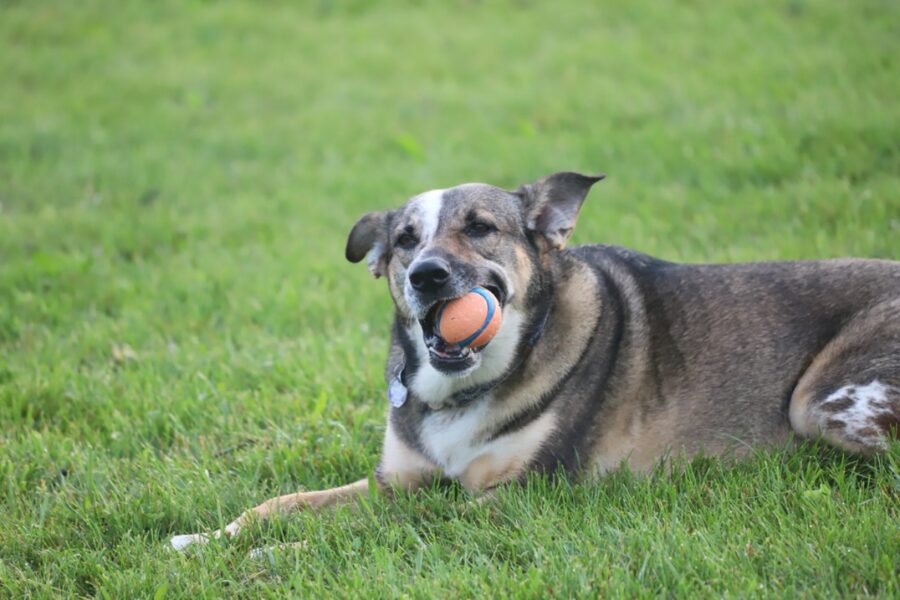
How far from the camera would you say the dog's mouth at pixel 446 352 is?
4.29 m

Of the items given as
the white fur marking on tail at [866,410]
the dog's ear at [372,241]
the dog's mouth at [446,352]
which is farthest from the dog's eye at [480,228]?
the white fur marking on tail at [866,410]

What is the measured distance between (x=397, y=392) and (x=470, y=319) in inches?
27.8

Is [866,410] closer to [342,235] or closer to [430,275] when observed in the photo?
[430,275]

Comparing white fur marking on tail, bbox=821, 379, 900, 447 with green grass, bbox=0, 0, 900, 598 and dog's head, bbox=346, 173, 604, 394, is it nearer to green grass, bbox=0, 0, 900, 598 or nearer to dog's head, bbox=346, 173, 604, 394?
green grass, bbox=0, 0, 900, 598

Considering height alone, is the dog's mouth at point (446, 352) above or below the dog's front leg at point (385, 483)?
above

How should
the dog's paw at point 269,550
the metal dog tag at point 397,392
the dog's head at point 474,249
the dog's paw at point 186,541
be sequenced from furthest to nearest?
1. the metal dog tag at point 397,392
2. the dog's head at point 474,249
3. the dog's paw at point 186,541
4. the dog's paw at point 269,550

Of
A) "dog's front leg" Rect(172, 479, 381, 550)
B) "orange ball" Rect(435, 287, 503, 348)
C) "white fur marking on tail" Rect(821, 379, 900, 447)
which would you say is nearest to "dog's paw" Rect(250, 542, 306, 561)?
"dog's front leg" Rect(172, 479, 381, 550)

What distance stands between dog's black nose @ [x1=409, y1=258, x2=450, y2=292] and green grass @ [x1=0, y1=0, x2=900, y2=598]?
3.15 feet

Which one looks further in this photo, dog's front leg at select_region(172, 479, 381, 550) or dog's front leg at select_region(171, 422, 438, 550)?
dog's front leg at select_region(171, 422, 438, 550)

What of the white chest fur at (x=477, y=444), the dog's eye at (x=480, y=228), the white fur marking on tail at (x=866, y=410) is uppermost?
the dog's eye at (x=480, y=228)

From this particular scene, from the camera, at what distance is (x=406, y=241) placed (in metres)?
4.79

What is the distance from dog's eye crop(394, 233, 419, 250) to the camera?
4.74 m

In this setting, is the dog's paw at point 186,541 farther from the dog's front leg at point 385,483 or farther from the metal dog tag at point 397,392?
the metal dog tag at point 397,392

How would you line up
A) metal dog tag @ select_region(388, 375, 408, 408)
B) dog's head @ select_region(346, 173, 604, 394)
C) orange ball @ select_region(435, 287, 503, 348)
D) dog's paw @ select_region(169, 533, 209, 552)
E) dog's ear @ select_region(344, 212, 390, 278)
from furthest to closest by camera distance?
dog's ear @ select_region(344, 212, 390, 278) < metal dog tag @ select_region(388, 375, 408, 408) < dog's head @ select_region(346, 173, 604, 394) < orange ball @ select_region(435, 287, 503, 348) < dog's paw @ select_region(169, 533, 209, 552)
